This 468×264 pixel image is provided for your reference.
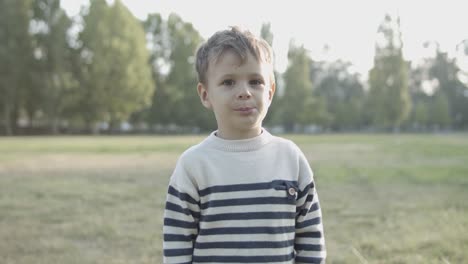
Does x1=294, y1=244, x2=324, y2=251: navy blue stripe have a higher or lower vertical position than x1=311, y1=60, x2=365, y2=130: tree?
lower

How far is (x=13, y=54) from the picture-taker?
3378 cm

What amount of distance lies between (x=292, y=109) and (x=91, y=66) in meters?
19.7

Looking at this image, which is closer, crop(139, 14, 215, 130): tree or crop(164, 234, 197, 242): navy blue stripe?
crop(164, 234, 197, 242): navy blue stripe

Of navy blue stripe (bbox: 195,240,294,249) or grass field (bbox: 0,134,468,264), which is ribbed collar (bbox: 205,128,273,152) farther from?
grass field (bbox: 0,134,468,264)

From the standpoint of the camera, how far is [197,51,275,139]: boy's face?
1.67 metres

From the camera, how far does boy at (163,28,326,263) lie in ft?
5.38

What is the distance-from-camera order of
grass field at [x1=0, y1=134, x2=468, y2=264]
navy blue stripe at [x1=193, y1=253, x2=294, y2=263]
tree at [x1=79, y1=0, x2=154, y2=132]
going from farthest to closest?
tree at [x1=79, y1=0, x2=154, y2=132] → grass field at [x1=0, y1=134, x2=468, y2=264] → navy blue stripe at [x1=193, y1=253, x2=294, y2=263]

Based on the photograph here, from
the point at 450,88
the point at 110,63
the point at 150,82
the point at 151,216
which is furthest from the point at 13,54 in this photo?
the point at 450,88

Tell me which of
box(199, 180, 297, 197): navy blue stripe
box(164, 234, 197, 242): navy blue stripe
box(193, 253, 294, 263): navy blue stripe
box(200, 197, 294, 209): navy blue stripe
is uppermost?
box(199, 180, 297, 197): navy blue stripe

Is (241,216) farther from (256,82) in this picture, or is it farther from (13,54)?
(13,54)

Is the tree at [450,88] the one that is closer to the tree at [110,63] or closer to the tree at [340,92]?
the tree at [340,92]

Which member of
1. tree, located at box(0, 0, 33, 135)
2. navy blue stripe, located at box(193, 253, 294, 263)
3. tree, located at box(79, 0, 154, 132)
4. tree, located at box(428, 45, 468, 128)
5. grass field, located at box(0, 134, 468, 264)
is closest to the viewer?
navy blue stripe, located at box(193, 253, 294, 263)

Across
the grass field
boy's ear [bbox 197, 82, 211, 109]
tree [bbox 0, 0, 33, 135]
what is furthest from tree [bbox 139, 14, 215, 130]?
boy's ear [bbox 197, 82, 211, 109]

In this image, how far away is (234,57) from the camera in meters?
1.67
